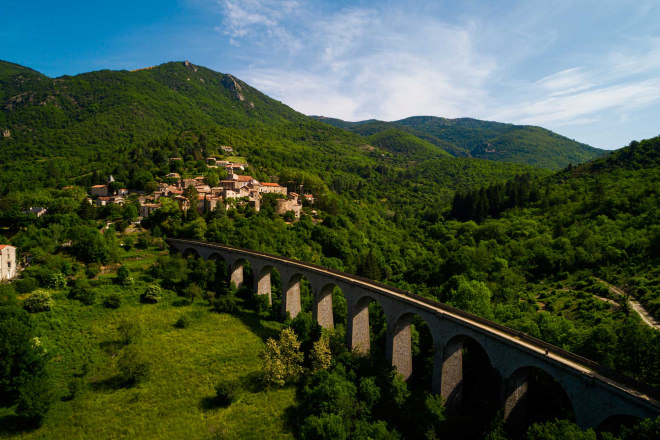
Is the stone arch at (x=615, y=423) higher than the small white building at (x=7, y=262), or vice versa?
the small white building at (x=7, y=262)

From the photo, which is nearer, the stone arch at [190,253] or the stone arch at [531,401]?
the stone arch at [531,401]

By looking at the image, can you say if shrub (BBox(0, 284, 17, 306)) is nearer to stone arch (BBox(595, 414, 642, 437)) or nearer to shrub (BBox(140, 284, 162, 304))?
shrub (BBox(140, 284, 162, 304))

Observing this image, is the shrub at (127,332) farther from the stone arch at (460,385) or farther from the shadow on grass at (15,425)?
the stone arch at (460,385)

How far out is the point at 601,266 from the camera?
4391 centimetres

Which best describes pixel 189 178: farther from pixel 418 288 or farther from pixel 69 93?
pixel 69 93

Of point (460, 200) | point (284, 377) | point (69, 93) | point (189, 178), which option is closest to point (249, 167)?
point (189, 178)

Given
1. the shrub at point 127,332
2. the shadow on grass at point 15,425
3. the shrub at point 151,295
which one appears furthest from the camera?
the shrub at point 151,295

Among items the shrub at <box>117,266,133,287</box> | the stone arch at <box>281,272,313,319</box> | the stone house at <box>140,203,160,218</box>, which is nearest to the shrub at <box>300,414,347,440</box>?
the stone arch at <box>281,272,313,319</box>

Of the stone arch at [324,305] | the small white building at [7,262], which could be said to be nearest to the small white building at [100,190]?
the small white building at [7,262]

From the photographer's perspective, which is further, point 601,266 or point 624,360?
point 601,266

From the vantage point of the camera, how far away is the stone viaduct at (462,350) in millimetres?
15711

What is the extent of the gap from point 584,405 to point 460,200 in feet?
269

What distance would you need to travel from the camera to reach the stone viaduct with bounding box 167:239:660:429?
51.5 ft

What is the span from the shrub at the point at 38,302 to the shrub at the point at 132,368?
1127cm
